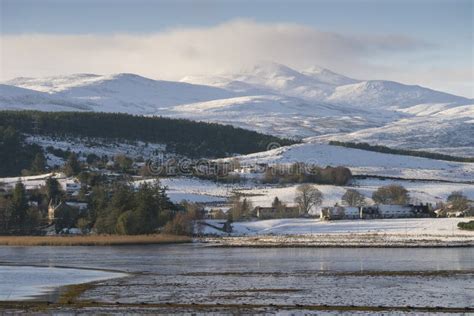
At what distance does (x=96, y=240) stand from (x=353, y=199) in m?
51.1

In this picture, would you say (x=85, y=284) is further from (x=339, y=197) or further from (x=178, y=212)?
(x=339, y=197)

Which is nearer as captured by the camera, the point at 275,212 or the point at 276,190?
the point at 275,212

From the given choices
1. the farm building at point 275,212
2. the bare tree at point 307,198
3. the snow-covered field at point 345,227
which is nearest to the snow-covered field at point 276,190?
the bare tree at point 307,198

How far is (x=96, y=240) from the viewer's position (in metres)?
87.9

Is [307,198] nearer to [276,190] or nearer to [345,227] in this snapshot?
[276,190]

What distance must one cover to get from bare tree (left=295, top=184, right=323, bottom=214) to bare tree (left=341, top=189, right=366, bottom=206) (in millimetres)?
3626

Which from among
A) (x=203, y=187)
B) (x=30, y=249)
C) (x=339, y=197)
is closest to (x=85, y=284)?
(x=30, y=249)

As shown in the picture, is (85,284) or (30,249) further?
(30,249)

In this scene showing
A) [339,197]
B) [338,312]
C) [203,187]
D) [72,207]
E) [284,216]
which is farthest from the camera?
[203,187]

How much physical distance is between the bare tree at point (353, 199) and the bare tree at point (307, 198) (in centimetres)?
363

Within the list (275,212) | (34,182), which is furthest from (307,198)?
(34,182)

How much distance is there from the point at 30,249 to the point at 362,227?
35762 millimetres

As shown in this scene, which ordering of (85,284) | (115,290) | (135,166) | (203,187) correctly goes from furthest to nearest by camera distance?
(135,166), (203,187), (85,284), (115,290)

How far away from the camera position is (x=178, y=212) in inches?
3979
